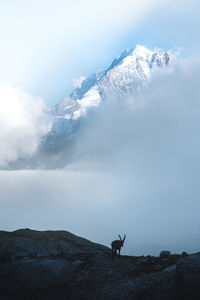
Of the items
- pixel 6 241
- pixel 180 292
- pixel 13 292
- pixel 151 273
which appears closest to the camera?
pixel 180 292

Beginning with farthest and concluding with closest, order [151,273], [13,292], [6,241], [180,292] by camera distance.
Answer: [6,241], [151,273], [13,292], [180,292]

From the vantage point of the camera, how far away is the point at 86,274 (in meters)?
22.8

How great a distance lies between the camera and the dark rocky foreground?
1673 centimetres

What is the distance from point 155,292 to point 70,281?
24.3 feet

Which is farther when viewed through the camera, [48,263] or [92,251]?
[92,251]

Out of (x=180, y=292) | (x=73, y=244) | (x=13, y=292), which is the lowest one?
(x=180, y=292)

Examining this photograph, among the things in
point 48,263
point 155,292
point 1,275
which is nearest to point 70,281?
point 48,263

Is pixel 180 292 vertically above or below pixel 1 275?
below

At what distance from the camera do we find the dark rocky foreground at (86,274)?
16.7 m

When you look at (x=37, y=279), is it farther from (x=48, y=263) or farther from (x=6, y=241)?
(x=6, y=241)

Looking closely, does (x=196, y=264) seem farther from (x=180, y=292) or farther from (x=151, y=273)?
(x=151, y=273)

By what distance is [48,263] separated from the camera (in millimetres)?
21969

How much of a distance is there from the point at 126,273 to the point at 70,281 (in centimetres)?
478

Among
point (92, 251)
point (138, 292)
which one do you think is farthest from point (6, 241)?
point (138, 292)
